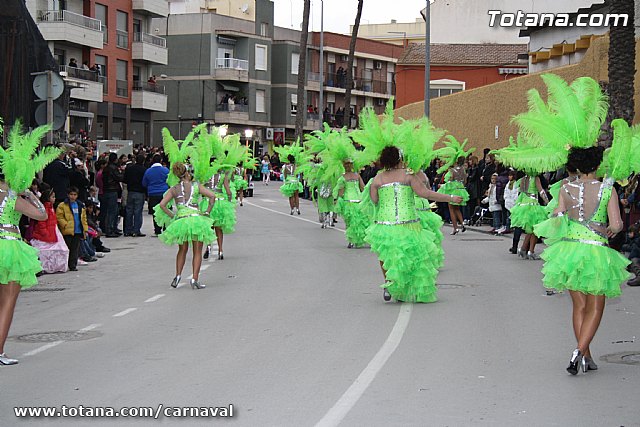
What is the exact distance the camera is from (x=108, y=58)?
59156mm

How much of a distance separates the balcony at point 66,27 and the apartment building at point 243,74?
17.6 metres

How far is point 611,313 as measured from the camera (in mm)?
12727

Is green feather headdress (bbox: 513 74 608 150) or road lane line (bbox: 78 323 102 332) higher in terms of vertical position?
green feather headdress (bbox: 513 74 608 150)

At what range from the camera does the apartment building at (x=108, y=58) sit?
53.2 meters

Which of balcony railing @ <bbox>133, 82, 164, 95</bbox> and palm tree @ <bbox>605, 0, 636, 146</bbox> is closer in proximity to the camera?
palm tree @ <bbox>605, 0, 636, 146</bbox>

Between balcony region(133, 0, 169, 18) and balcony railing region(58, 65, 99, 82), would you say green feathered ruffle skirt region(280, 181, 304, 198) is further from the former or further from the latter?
balcony region(133, 0, 169, 18)

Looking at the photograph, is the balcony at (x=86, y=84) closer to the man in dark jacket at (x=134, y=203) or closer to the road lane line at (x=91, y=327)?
the man in dark jacket at (x=134, y=203)

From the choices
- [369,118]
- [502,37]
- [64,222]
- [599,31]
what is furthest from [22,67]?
[502,37]

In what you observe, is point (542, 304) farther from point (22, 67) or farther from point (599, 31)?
point (599, 31)

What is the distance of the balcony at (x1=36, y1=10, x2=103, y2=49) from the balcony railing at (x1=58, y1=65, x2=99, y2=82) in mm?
1456

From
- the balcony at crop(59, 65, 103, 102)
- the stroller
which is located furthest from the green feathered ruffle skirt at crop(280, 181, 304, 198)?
the balcony at crop(59, 65, 103, 102)

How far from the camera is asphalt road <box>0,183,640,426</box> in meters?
7.56

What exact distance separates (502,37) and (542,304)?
59092 mm

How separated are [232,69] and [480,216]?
49750 mm
